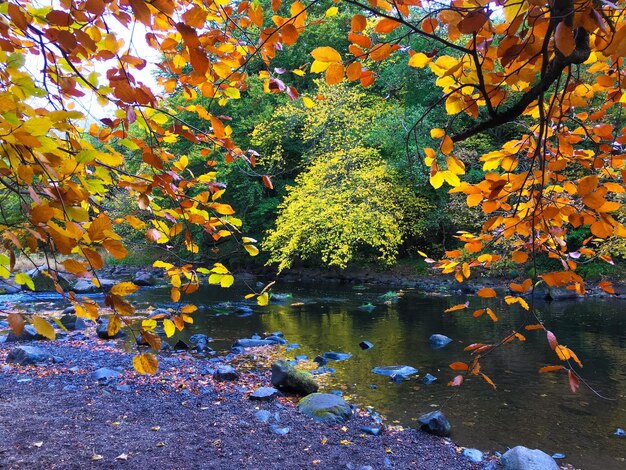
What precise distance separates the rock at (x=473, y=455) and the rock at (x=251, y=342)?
5220 mm

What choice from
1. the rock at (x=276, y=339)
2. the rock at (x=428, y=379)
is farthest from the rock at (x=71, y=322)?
the rock at (x=428, y=379)

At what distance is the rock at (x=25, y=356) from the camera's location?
7.88 m

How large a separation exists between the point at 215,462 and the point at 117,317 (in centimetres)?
334

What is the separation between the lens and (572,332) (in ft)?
33.1

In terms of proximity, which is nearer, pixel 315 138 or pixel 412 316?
pixel 412 316

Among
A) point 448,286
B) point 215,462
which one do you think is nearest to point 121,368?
point 215,462

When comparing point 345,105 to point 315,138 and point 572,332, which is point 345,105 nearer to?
point 315,138

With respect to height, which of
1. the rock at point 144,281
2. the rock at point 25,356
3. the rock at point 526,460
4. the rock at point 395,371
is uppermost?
the rock at point 144,281

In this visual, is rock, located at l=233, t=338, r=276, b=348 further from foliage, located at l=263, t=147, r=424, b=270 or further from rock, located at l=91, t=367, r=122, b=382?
foliage, located at l=263, t=147, r=424, b=270

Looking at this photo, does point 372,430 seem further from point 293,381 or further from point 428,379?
point 428,379

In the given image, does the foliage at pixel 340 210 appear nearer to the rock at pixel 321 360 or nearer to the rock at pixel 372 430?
the rock at pixel 321 360

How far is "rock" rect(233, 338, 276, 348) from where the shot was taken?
31.1ft

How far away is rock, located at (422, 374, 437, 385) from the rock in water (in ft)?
6.26

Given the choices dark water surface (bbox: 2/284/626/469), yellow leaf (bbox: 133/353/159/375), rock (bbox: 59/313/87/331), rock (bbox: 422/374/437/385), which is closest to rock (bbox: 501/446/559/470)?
dark water surface (bbox: 2/284/626/469)
